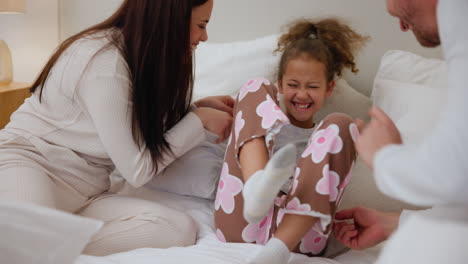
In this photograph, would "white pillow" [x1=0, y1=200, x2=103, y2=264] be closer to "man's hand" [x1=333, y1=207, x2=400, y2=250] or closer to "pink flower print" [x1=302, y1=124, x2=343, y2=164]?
"pink flower print" [x1=302, y1=124, x2=343, y2=164]

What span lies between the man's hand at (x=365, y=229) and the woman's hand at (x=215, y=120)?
0.41 m

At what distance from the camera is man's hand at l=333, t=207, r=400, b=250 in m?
1.27

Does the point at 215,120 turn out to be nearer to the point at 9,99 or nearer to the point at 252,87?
the point at 252,87

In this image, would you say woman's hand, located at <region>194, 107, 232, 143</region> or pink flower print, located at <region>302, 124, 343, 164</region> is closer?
pink flower print, located at <region>302, 124, 343, 164</region>

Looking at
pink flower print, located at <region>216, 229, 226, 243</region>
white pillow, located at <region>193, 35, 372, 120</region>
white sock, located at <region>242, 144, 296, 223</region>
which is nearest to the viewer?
white sock, located at <region>242, 144, 296, 223</region>

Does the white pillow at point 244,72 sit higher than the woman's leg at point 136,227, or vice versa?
the white pillow at point 244,72

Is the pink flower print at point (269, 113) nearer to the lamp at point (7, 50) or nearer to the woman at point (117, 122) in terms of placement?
the woman at point (117, 122)

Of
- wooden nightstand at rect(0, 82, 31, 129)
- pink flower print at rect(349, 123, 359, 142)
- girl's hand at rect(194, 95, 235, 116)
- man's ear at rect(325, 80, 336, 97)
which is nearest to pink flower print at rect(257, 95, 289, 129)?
pink flower print at rect(349, 123, 359, 142)

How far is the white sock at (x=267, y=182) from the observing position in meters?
1.04

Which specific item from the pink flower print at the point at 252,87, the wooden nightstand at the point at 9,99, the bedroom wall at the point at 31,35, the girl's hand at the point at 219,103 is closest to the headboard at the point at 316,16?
the bedroom wall at the point at 31,35

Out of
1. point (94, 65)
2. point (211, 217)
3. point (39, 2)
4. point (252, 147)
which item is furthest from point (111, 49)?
point (39, 2)

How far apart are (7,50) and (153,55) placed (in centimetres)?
139

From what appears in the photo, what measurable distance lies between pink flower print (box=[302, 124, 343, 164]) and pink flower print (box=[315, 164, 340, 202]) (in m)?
0.03

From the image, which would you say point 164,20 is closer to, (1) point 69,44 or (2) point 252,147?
(1) point 69,44
